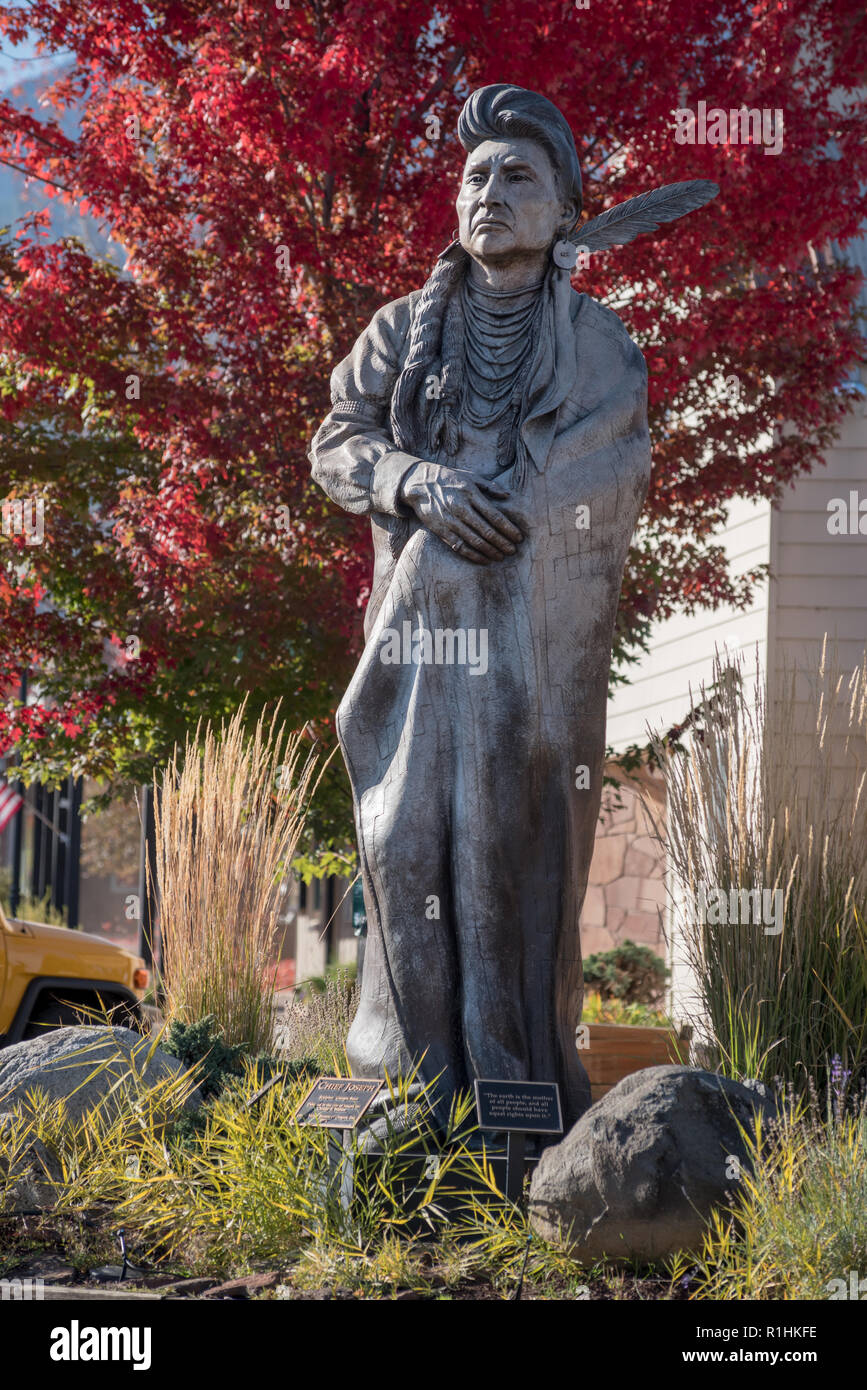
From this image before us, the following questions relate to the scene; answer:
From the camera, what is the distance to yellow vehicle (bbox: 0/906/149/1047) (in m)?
6.51

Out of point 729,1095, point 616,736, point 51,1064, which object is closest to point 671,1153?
point 729,1095

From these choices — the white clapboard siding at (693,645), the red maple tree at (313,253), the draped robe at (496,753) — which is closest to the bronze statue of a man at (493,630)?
the draped robe at (496,753)

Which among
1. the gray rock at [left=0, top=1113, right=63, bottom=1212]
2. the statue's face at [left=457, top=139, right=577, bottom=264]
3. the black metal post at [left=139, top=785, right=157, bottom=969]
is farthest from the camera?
the black metal post at [left=139, top=785, right=157, bottom=969]

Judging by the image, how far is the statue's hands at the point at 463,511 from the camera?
3586 millimetres

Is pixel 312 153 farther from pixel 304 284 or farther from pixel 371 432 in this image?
pixel 371 432

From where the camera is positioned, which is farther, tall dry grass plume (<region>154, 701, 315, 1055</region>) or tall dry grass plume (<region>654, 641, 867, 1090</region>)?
tall dry grass plume (<region>154, 701, 315, 1055</region>)

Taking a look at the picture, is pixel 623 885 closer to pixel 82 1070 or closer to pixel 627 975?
pixel 627 975

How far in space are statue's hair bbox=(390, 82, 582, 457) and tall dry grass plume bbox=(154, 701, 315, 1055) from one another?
1620 mm

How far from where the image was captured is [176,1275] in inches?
122

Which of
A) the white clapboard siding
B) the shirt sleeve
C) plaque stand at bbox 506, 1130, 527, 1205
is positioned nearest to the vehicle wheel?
the white clapboard siding

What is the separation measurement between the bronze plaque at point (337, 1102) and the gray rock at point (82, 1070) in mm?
673

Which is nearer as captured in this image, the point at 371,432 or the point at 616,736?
the point at 371,432

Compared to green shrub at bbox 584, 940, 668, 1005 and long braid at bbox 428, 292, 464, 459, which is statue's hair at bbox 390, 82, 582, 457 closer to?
long braid at bbox 428, 292, 464, 459
